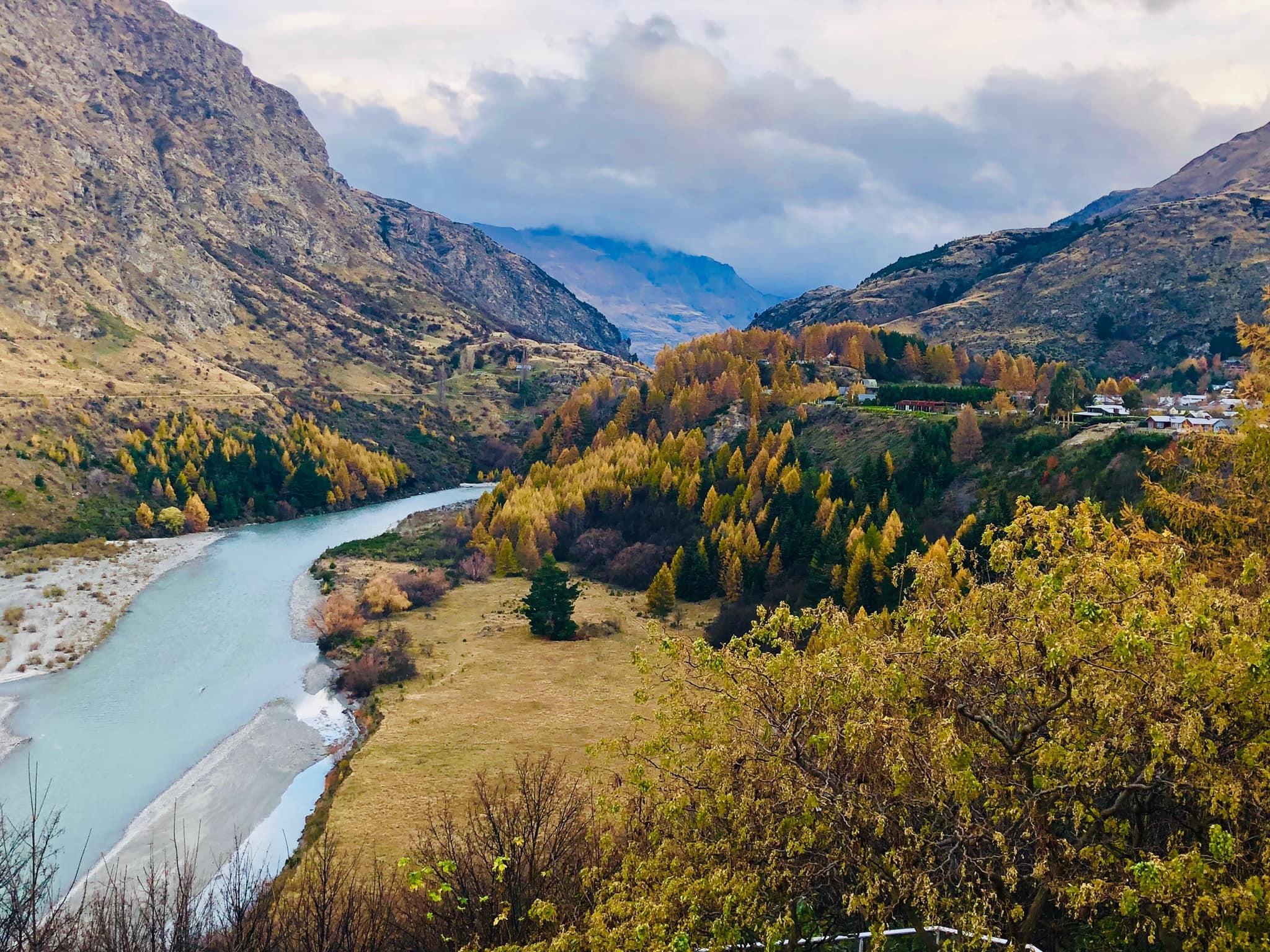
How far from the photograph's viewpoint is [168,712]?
4731 centimetres

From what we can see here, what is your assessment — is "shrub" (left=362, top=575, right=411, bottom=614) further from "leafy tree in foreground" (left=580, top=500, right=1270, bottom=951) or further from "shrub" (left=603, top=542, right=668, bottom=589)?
"leafy tree in foreground" (left=580, top=500, right=1270, bottom=951)

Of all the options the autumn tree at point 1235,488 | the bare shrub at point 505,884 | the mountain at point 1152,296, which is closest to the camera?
the bare shrub at point 505,884

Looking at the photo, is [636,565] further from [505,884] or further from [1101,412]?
[505,884]

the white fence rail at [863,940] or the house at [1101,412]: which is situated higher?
the house at [1101,412]

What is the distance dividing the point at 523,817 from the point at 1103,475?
48.2 metres

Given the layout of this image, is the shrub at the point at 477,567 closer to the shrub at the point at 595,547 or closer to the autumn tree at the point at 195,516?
the shrub at the point at 595,547

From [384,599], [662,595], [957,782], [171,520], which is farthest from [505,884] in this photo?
[171,520]

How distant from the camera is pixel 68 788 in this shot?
37250mm

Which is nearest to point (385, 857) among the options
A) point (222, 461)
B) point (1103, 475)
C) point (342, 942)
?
point (342, 942)

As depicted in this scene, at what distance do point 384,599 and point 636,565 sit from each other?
24923 millimetres

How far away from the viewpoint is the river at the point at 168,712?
3562 centimetres

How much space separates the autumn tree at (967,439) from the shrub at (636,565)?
2963cm

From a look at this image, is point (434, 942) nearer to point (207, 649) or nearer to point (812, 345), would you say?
point (207, 649)

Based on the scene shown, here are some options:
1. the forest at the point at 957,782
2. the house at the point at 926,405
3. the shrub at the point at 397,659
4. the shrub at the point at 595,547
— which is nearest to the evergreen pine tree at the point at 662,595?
the shrub at the point at 595,547
